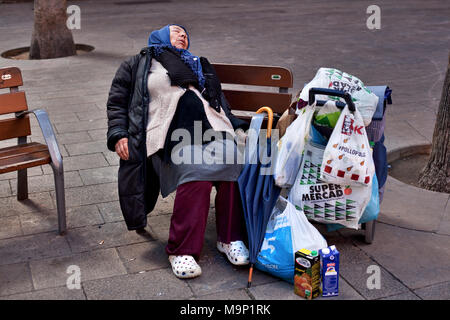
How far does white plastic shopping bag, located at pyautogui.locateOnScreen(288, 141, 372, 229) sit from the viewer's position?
3.39m

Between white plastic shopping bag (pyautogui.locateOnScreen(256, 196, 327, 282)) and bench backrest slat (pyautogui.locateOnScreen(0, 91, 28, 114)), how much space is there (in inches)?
75.3

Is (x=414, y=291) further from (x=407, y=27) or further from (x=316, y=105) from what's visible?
(x=407, y=27)

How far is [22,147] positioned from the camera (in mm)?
3982

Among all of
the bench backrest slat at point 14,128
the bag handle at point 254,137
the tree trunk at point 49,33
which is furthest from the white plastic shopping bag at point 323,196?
the tree trunk at point 49,33

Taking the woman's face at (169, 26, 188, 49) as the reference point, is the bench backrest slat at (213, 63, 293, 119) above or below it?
below

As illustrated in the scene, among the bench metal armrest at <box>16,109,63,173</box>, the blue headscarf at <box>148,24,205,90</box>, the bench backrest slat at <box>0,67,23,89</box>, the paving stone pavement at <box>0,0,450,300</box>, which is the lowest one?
the paving stone pavement at <box>0,0,450,300</box>

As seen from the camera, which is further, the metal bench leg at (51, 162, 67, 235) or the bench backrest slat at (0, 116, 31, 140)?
the bench backrest slat at (0, 116, 31, 140)

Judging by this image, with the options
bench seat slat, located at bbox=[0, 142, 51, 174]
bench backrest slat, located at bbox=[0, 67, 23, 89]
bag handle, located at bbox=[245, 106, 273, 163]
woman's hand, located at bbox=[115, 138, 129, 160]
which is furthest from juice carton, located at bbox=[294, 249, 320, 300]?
bench backrest slat, located at bbox=[0, 67, 23, 89]

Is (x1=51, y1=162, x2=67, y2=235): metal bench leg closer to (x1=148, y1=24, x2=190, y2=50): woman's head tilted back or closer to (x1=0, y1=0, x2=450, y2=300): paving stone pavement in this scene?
(x1=0, y1=0, x2=450, y2=300): paving stone pavement

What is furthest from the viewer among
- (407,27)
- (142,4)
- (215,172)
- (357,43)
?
(142,4)

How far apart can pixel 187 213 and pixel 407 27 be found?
400 inches

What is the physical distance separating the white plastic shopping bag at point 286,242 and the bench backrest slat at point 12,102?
1.91 m
